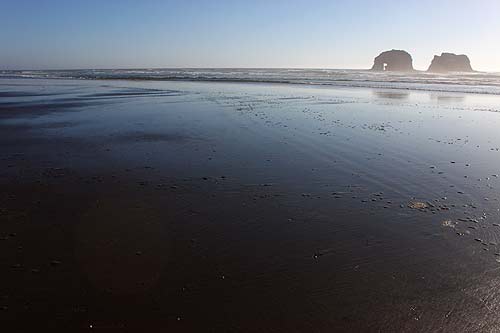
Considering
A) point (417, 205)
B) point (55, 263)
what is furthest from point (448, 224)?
point (55, 263)

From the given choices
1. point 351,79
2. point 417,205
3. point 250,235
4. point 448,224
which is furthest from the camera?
point 351,79

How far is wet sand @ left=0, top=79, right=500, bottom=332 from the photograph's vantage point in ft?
13.8

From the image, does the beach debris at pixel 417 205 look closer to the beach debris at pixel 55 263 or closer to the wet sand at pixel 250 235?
the wet sand at pixel 250 235

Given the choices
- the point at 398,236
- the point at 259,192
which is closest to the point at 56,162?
the point at 259,192

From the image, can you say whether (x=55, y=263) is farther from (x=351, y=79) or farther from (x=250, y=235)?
(x=351, y=79)

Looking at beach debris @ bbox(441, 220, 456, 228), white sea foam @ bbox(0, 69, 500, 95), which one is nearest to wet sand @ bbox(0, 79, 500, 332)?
beach debris @ bbox(441, 220, 456, 228)

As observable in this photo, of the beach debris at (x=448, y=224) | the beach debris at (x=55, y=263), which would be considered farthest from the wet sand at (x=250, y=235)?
the beach debris at (x=448, y=224)

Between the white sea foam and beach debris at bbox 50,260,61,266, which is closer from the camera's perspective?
beach debris at bbox 50,260,61,266

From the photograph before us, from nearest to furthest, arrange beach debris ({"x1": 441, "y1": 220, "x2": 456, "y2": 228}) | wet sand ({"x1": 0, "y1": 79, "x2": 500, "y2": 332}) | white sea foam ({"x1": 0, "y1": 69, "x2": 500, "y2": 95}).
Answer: wet sand ({"x1": 0, "y1": 79, "x2": 500, "y2": 332})
beach debris ({"x1": 441, "y1": 220, "x2": 456, "y2": 228})
white sea foam ({"x1": 0, "y1": 69, "x2": 500, "y2": 95})

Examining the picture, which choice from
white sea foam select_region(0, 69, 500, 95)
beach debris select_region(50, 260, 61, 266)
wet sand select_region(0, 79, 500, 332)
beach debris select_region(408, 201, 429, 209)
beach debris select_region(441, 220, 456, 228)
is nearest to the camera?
wet sand select_region(0, 79, 500, 332)

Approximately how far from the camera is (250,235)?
6.10m

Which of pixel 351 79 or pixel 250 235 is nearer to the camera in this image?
pixel 250 235

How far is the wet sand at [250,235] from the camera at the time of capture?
421 centimetres

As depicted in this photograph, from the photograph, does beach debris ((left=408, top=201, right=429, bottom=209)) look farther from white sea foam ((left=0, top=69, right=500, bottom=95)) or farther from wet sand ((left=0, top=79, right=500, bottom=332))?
white sea foam ((left=0, top=69, right=500, bottom=95))
